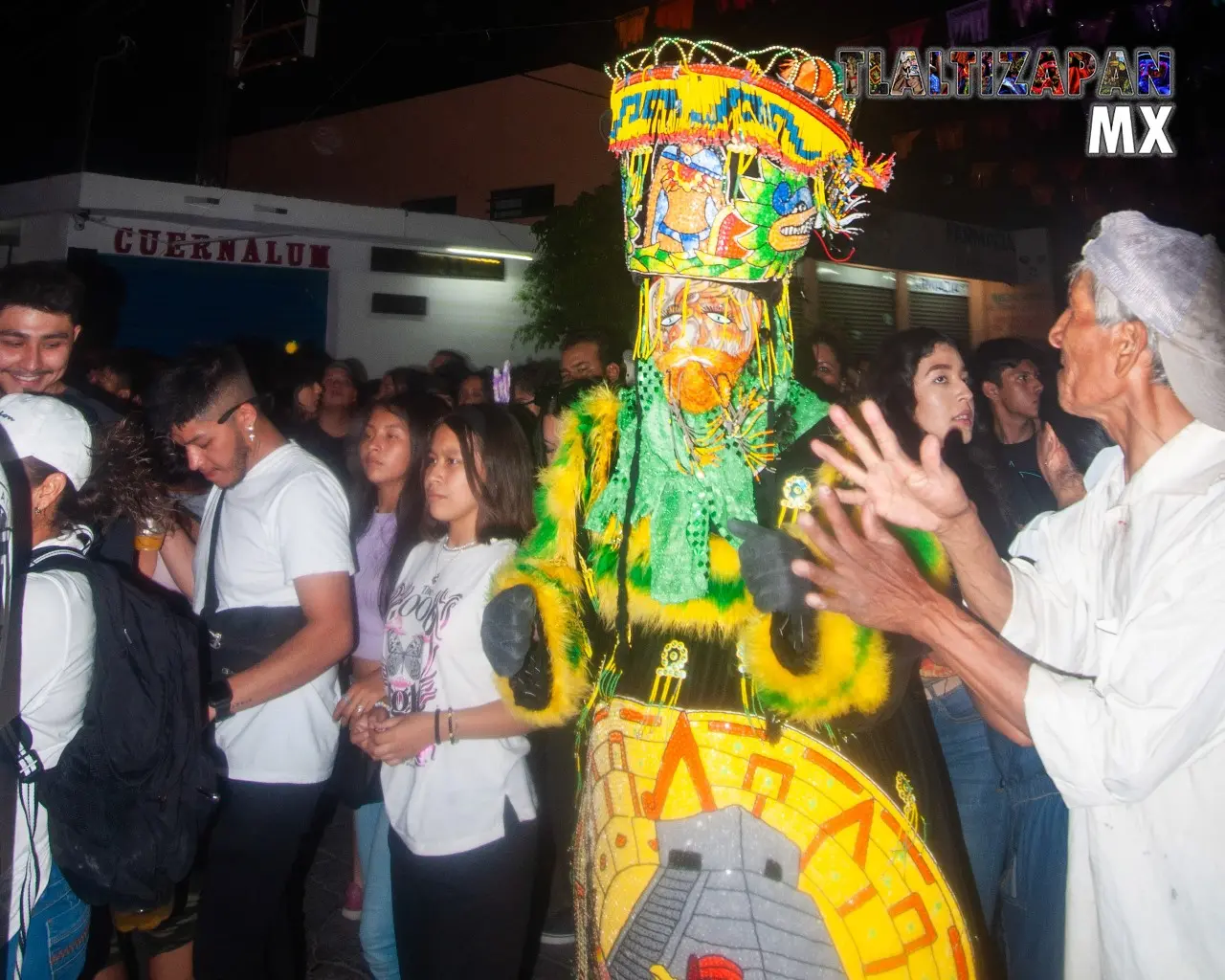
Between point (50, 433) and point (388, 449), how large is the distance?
4.66 ft

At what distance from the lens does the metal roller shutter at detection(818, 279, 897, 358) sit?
13.8m

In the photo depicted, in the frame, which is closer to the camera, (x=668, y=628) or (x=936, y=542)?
(x=936, y=542)

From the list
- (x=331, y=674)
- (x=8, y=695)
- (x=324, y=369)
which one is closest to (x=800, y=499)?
(x=8, y=695)

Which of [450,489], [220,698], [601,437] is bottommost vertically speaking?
[220,698]

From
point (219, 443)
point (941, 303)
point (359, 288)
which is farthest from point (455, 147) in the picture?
point (219, 443)

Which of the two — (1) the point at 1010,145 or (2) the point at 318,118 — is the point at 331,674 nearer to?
(1) the point at 1010,145

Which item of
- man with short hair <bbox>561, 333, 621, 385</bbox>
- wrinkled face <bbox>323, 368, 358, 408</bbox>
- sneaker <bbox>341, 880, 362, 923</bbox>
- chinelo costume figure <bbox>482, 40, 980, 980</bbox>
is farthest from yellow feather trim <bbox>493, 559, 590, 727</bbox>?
wrinkled face <bbox>323, 368, 358, 408</bbox>

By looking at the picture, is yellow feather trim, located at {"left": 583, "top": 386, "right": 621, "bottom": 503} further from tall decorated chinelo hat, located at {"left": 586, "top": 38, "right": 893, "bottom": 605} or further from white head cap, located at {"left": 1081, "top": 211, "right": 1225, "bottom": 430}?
white head cap, located at {"left": 1081, "top": 211, "right": 1225, "bottom": 430}

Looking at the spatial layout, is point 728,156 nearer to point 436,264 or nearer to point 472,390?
point 472,390

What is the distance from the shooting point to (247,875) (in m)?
2.61

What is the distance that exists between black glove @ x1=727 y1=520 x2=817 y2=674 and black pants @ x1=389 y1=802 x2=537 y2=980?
1.01 metres

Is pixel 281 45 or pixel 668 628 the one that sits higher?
pixel 281 45

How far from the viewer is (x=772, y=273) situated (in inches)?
78.9

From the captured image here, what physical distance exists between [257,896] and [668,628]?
4.99 ft
